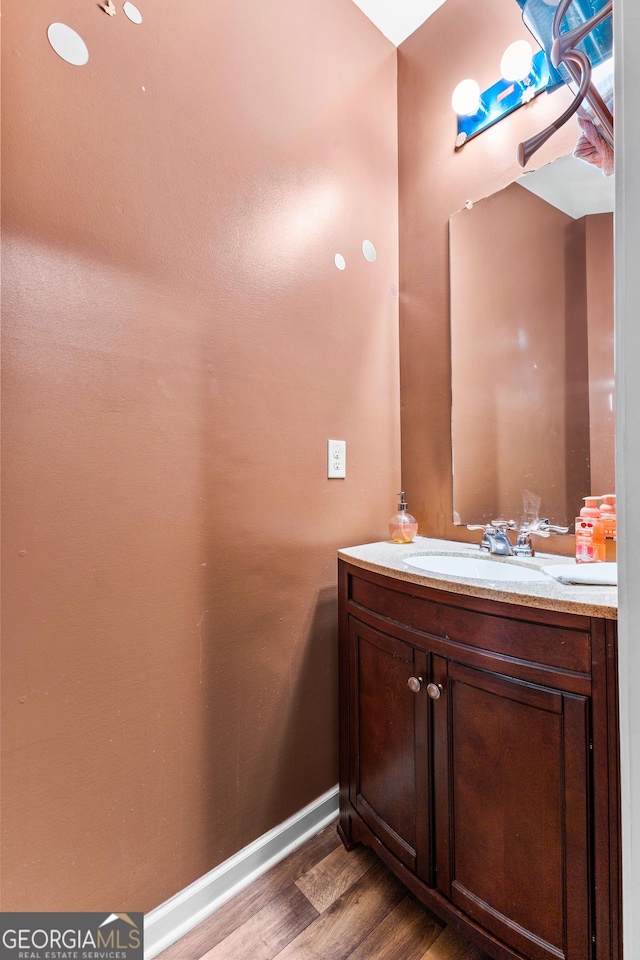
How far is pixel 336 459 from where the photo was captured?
4.62 feet

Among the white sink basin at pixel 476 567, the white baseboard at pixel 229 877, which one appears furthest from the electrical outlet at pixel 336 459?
the white baseboard at pixel 229 877

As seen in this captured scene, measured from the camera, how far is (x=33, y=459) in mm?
846

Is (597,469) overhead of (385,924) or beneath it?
overhead

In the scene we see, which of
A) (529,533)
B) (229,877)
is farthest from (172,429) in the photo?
(229,877)

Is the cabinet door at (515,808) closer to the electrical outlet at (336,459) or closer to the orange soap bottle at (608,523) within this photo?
the orange soap bottle at (608,523)

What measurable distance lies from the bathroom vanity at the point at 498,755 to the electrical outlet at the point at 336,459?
36cm

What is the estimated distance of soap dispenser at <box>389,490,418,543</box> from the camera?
1479mm

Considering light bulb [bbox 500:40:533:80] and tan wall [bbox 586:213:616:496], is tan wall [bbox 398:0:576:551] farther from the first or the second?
tan wall [bbox 586:213:616:496]

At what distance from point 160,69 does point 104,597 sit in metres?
1.26

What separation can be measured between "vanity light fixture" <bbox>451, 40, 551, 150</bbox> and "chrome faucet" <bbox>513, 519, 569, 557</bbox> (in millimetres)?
1253

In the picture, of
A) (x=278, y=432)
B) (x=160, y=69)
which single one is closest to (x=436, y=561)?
(x=278, y=432)

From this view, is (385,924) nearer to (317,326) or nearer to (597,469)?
(597,469)

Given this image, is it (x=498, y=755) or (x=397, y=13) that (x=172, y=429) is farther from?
(x=397, y=13)

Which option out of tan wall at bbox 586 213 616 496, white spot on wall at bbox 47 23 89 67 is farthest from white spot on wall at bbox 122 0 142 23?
tan wall at bbox 586 213 616 496
